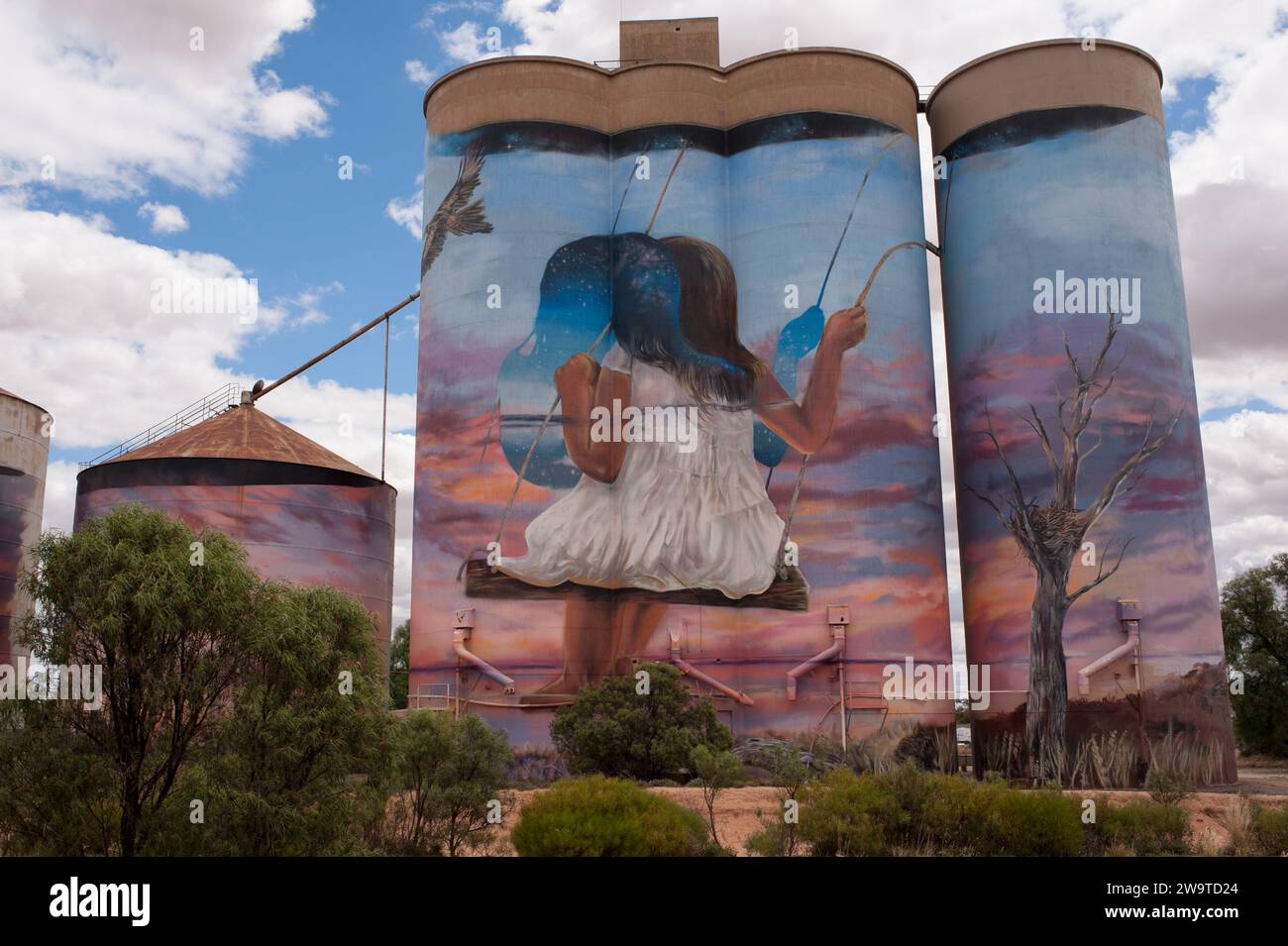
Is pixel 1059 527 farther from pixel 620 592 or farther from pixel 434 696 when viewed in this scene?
pixel 434 696

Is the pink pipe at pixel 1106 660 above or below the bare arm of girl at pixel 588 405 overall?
below

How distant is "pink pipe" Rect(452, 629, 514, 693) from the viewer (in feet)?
148

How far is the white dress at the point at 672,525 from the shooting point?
46.5 meters

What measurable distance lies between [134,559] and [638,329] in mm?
29310

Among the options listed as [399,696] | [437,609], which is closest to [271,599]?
[437,609]

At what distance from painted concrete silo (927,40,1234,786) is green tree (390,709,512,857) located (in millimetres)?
24903

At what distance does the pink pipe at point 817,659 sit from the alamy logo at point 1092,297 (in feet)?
52.4

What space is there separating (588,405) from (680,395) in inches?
159

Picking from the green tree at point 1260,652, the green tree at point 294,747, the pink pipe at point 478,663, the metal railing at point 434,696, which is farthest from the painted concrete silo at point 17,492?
the green tree at point 1260,652

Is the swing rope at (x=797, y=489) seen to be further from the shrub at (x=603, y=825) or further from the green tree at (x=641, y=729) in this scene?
the shrub at (x=603, y=825)

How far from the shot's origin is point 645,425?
158 feet
